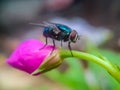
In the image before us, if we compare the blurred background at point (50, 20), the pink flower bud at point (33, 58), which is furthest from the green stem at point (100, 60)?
the blurred background at point (50, 20)

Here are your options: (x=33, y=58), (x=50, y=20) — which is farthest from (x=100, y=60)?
(x=50, y=20)

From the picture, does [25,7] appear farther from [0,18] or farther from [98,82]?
[98,82]

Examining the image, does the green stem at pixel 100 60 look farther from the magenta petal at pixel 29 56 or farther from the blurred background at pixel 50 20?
the blurred background at pixel 50 20

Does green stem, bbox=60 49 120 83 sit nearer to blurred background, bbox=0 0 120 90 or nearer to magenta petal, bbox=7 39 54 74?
magenta petal, bbox=7 39 54 74

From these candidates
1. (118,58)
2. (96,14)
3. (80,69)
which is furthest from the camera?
(96,14)

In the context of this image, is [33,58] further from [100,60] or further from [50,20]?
[50,20]

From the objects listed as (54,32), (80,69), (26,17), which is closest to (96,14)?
(26,17)
